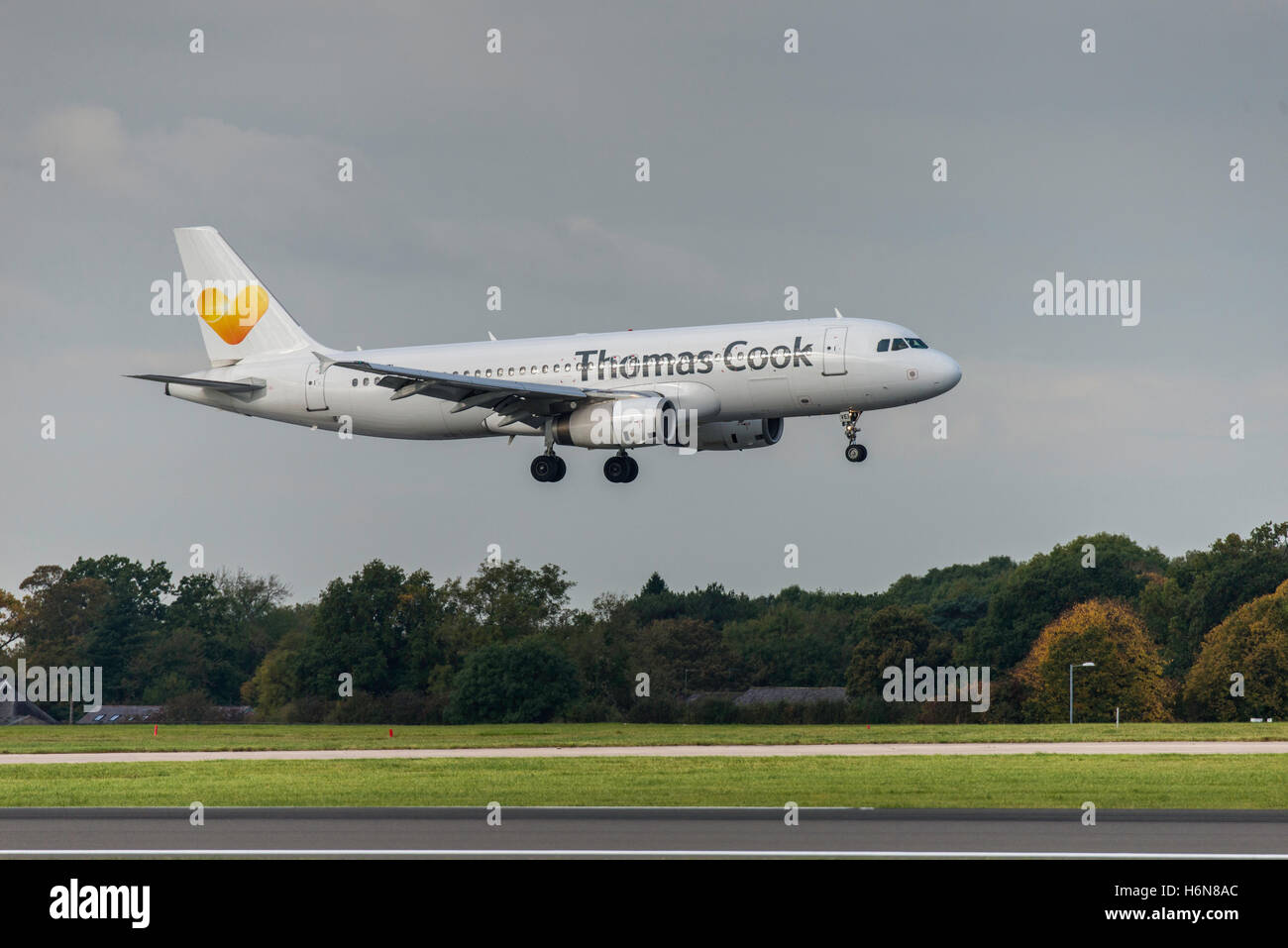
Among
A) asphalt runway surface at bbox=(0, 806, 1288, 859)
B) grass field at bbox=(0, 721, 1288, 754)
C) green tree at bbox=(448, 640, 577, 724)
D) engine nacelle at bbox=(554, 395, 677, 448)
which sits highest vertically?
engine nacelle at bbox=(554, 395, 677, 448)

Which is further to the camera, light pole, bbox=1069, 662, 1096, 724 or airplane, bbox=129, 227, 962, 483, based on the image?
light pole, bbox=1069, 662, 1096, 724

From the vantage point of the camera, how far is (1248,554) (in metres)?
128

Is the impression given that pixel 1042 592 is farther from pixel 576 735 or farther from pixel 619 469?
pixel 619 469

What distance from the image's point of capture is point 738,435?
190ft

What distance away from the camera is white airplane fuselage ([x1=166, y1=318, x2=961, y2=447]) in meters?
52.7

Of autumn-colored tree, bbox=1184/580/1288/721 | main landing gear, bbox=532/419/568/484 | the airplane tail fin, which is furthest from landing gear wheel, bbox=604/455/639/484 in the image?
autumn-colored tree, bbox=1184/580/1288/721

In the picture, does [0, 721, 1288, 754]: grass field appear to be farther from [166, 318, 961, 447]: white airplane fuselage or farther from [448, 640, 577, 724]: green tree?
[166, 318, 961, 447]: white airplane fuselage

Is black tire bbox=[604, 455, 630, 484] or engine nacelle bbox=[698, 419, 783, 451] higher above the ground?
engine nacelle bbox=[698, 419, 783, 451]

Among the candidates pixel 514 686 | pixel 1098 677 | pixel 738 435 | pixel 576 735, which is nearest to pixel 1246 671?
pixel 1098 677

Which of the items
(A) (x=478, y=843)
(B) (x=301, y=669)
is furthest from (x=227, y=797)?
(B) (x=301, y=669)

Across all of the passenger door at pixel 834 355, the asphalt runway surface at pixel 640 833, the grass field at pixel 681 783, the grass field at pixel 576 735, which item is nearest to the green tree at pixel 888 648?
the grass field at pixel 576 735

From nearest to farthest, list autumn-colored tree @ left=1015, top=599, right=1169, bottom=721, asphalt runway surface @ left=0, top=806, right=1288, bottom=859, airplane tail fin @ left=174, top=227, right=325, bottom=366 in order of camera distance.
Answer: asphalt runway surface @ left=0, top=806, right=1288, bottom=859
airplane tail fin @ left=174, top=227, right=325, bottom=366
autumn-colored tree @ left=1015, top=599, right=1169, bottom=721

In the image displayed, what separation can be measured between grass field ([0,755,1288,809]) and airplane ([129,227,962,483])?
1036 cm

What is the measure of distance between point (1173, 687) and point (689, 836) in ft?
270
